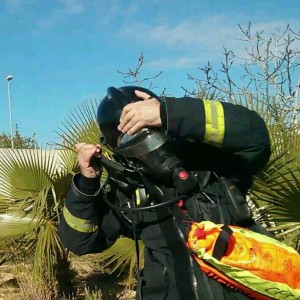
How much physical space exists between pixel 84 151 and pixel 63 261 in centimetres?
428

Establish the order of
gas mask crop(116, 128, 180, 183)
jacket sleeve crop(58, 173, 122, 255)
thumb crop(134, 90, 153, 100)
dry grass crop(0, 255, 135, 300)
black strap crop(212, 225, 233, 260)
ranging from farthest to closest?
dry grass crop(0, 255, 135, 300), jacket sleeve crop(58, 173, 122, 255), thumb crop(134, 90, 153, 100), gas mask crop(116, 128, 180, 183), black strap crop(212, 225, 233, 260)

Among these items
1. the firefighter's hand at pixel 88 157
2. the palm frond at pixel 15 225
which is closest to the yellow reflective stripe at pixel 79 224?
the firefighter's hand at pixel 88 157

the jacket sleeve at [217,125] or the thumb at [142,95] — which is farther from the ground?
the thumb at [142,95]

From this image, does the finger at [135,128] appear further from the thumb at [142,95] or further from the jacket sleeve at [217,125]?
the thumb at [142,95]

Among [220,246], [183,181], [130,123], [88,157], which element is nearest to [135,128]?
[130,123]

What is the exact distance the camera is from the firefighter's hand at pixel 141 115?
1947mm

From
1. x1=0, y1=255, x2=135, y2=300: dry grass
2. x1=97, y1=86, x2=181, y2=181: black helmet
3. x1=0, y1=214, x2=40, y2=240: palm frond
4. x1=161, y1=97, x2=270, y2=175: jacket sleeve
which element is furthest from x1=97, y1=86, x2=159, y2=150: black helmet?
x1=0, y1=255, x2=135, y2=300: dry grass

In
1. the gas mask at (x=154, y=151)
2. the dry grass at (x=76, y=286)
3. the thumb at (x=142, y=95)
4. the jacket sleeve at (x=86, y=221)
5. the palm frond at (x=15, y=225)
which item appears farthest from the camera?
the dry grass at (x=76, y=286)

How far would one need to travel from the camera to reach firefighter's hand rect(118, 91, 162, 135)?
1.95 m

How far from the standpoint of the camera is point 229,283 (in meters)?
1.92

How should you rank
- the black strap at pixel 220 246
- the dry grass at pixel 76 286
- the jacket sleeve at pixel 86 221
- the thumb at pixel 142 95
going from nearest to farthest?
the black strap at pixel 220 246 < the thumb at pixel 142 95 < the jacket sleeve at pixel 86 221 < the dry grass at pixel 76 286

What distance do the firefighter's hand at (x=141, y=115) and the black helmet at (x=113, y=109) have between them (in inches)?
7.8

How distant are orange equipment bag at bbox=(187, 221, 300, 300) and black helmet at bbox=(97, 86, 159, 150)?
1.68 feet

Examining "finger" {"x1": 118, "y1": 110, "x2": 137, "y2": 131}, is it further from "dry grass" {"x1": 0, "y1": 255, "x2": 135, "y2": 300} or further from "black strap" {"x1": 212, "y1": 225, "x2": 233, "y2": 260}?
"dry grass" {"x1": 0, "y1": 255, "x2": 135, "y2": 300}
